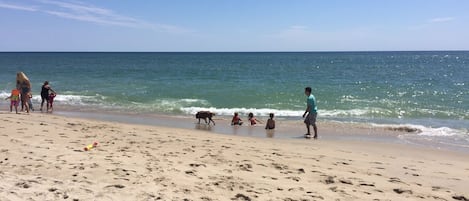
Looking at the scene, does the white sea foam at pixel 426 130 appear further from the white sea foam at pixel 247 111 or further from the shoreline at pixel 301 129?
the white sea foam at pixel 247 111

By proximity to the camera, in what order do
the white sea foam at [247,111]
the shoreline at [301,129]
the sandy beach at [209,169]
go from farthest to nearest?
1. the white sea foam at [247,111]
2. the shoreline at [301,129]
3. the sandy beach at [209,169]

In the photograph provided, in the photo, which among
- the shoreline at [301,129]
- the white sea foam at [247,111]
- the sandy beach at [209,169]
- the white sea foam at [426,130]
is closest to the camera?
the sandy beach at [209,169]

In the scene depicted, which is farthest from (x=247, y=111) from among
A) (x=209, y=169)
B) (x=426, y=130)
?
(x=209, y=169)

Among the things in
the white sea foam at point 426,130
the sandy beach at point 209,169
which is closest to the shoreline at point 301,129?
the white sea foam at point 426,130

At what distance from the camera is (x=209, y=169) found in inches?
261

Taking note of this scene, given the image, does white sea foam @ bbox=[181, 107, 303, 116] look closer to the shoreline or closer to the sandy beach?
the shoreline

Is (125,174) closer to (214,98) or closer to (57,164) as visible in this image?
(57,164)

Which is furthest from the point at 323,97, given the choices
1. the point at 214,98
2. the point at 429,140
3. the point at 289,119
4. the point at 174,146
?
the point at 174,146

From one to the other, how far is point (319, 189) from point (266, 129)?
24.4 feet

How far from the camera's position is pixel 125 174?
5973mm

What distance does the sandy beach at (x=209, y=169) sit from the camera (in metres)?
5.36

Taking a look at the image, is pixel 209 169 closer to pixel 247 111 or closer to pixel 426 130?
pixel 426 130

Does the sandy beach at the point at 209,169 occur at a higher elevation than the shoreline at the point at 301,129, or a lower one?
higher

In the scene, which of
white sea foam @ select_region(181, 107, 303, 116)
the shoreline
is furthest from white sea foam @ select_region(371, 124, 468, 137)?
white sea foam @ select_region(181, 107, 303, 116)
